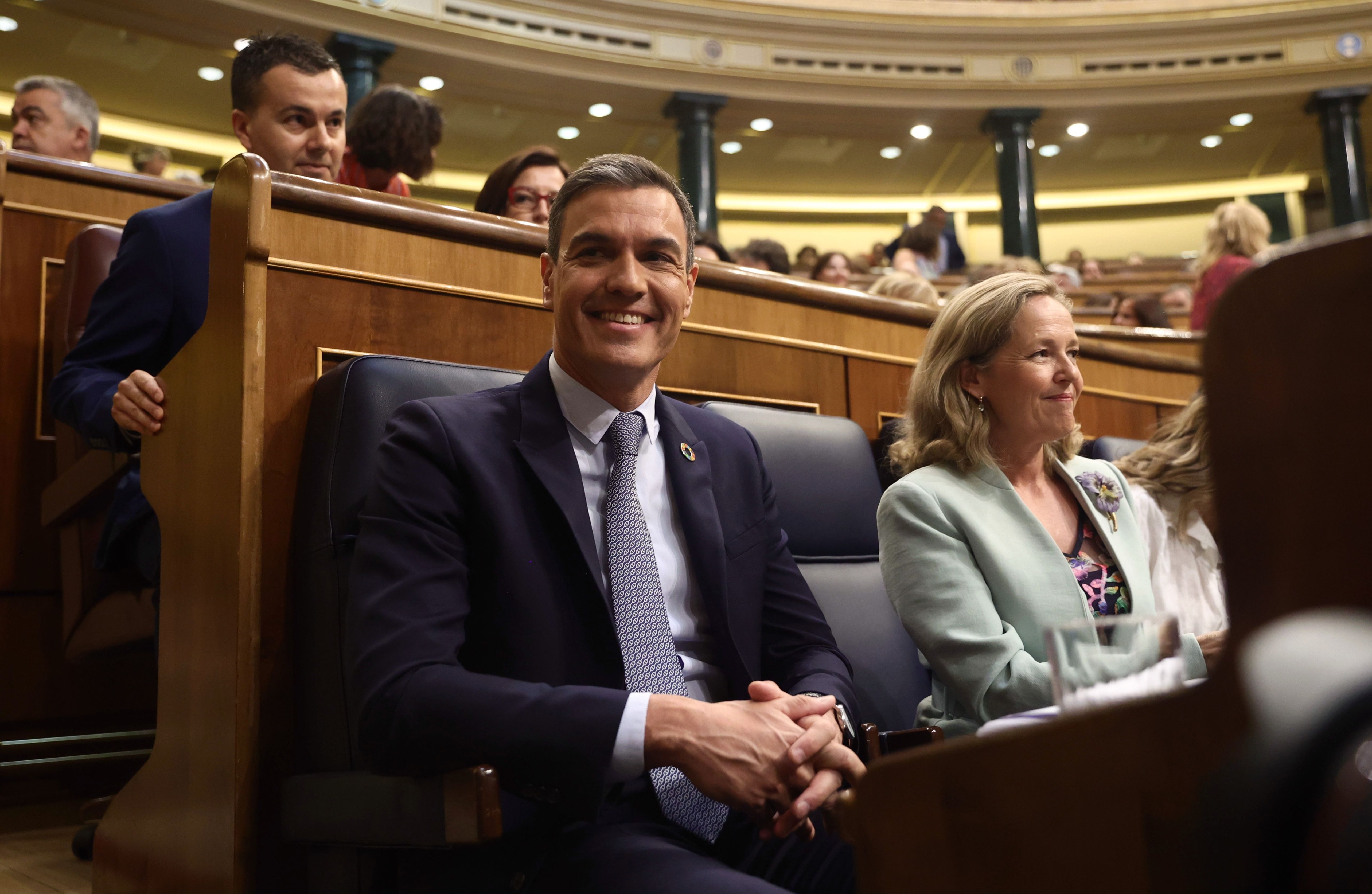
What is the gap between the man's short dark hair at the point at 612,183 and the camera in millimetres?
1042

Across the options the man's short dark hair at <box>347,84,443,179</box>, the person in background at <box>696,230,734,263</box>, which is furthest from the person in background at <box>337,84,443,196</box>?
the person in background at <box>696,230,734,263</box>

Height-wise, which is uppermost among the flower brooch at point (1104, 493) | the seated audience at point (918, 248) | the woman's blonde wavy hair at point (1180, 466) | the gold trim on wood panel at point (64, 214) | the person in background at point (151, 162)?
the person in background at point (151, 162)

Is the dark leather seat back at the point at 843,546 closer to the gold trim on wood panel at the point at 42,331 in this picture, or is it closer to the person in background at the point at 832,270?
the gold trim on wood panel at the point at 42,331

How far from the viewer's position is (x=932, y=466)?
1279mm

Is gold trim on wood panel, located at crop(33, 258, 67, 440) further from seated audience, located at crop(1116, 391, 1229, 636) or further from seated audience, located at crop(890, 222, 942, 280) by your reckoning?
seated audience, located at crop(890, 222, 942, 280)

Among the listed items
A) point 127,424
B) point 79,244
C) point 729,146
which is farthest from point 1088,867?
point 729,146

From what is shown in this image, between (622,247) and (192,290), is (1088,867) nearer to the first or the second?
(622,247)

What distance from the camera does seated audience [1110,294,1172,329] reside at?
346 centimetres

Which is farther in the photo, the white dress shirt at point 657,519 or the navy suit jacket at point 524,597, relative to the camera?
Answer: the white dress shirt at point 657,519

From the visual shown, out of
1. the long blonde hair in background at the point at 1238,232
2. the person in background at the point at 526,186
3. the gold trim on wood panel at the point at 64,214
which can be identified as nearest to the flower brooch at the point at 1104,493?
the person in background at the point at 526,186

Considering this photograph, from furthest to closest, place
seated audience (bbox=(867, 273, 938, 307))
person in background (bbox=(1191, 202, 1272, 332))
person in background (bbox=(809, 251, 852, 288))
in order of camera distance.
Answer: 1. person in background (bbox=(809, 251, 852, 288))
2. person in background (bbox=(1191, 202, 1272, 332))
3. seated audience (bbox=(867, 273, 938, 307))

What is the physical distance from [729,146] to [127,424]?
714 centimetres

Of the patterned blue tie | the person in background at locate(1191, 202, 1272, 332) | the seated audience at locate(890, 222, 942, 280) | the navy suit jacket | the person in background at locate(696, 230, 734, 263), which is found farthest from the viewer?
the seated audience at locate(890, 222, 942, 280)

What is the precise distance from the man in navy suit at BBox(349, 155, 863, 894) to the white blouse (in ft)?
2.25
